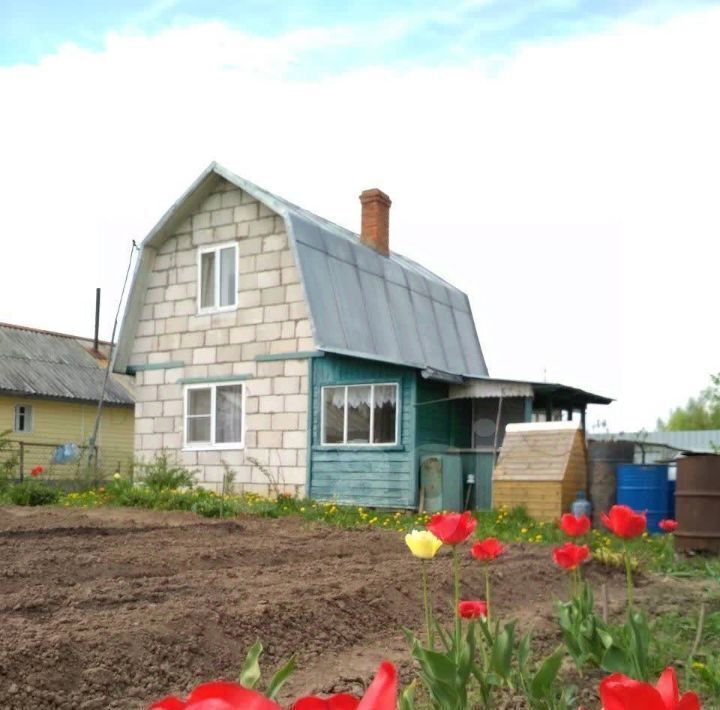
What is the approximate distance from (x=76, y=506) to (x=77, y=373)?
16543mm

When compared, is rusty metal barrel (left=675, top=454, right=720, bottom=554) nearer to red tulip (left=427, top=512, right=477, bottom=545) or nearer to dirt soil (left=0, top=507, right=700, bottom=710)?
dirt soil (left=0, top=507, right=700, bottom=710)

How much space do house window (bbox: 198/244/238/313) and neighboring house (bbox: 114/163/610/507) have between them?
27 mm

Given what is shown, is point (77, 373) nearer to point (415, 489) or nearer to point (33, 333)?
point (33, 333)

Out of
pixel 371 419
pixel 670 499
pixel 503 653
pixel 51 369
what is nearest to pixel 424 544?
pixel 503 653

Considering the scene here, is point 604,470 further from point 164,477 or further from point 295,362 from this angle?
point 164,477

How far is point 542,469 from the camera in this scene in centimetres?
1307

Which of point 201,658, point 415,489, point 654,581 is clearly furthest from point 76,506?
point 201,658

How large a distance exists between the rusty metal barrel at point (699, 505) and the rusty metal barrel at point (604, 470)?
127 inches

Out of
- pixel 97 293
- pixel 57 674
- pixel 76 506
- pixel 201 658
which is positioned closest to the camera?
pixel 57 674

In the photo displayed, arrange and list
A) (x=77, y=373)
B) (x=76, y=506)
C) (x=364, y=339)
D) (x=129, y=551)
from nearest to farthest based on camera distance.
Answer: (x=129, y=551)
(x=76, y=506)
(x=364, y=339)
(x=77, y=373)

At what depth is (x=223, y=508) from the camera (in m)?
12.8

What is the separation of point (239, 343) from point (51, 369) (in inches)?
551

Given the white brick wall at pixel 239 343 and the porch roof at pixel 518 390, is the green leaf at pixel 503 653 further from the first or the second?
the white brick wall at pixel 239 343

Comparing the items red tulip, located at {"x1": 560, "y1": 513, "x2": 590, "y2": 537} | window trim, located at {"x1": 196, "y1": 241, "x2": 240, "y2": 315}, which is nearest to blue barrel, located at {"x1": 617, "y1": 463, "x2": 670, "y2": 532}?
window trim, located at {"x1": 196, "y1": 241, "x2": 240, "y2": 315}
